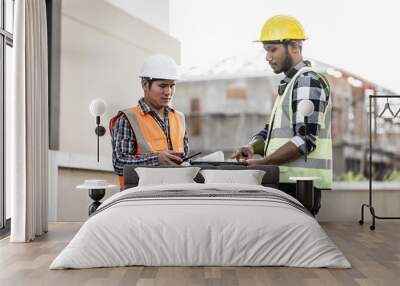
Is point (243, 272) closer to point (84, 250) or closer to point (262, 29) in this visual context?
point (84, 250)

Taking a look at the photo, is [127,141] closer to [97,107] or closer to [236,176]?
[97,107]

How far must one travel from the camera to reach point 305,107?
6.39 meters

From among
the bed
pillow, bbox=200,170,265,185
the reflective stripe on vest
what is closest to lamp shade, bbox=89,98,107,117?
the reflective stripe on vest

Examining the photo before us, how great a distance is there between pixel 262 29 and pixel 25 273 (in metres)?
3.94

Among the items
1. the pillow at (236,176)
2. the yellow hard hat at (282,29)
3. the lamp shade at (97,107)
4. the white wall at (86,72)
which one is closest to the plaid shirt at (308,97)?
the yellow hard hat at (282,29)

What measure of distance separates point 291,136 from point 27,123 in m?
2.70

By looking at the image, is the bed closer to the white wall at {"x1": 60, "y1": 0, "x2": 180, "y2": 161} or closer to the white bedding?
the white bedding

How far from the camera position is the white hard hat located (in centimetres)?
680

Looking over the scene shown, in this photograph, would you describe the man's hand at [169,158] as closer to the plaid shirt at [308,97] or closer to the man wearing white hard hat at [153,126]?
the man wearing white hard hat at [153,126]

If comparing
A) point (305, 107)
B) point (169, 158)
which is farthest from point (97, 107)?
point (305, 107)

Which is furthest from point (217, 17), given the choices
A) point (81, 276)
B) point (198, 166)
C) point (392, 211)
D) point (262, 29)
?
point (81, 276)

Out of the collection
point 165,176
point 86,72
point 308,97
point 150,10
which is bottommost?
point 165,176

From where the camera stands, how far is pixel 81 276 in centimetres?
396

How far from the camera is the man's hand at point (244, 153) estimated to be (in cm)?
673
